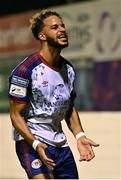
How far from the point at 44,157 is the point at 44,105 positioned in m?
0.46

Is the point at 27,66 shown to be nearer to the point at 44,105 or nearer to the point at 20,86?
the point at 20,86

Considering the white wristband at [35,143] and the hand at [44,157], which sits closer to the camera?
the hand at [44,157]

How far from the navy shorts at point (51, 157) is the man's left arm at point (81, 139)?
139 mm

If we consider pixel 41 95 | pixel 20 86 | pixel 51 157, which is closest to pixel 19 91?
pixel 20 86

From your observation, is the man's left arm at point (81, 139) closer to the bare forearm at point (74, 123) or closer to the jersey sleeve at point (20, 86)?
the bare forearm at point (74, 123)

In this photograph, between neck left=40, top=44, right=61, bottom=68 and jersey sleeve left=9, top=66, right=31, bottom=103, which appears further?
neck left=40, top=44, right=61, bottom=68

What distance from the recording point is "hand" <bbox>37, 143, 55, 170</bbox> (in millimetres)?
5032

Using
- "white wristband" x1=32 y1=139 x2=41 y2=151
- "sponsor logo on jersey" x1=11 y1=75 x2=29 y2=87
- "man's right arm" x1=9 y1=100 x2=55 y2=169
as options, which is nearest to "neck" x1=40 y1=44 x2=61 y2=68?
"sponsor logo on jersey" x1=11 y1=75 x2=29 y2=87

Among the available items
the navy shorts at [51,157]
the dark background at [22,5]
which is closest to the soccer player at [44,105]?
the navy shorts at [51,157]

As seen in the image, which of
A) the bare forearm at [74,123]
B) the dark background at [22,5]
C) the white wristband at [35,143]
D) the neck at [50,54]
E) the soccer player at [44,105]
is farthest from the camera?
the dark background at [22,5]

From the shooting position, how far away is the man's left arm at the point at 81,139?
17.4 feet

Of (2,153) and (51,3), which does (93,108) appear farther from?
(51,3)

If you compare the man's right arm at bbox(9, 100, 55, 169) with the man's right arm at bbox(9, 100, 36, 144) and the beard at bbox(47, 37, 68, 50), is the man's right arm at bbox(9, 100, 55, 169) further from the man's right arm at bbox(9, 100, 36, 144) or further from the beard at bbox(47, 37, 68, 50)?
the beard at bbox(47, 37, 68, 50)

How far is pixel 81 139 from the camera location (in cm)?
543
